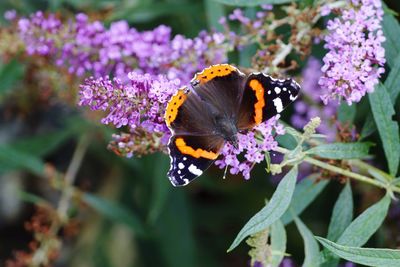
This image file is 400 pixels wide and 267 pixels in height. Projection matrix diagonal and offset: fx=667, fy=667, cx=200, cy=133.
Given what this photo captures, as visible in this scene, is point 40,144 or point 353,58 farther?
point 40,144

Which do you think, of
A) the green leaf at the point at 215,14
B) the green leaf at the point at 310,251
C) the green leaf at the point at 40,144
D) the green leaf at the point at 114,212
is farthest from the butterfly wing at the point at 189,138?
the green leaf at the point at 40,144

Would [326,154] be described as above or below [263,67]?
below

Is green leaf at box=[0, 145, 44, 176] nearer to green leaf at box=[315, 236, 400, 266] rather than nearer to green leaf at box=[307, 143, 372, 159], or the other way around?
green leaf at box=[307, 143, 372, 159]

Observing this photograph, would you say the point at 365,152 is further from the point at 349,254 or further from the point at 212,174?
the point at 212,174

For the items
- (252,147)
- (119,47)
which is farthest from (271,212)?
(119,47)

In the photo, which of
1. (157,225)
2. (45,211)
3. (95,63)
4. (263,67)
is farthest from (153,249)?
(263,67)

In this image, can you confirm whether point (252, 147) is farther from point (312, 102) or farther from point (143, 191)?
point (143, 191)
